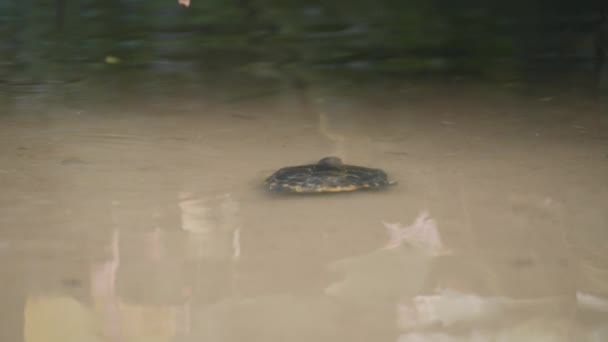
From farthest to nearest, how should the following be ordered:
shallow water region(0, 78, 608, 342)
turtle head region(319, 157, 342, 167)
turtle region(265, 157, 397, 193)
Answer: turtle head region(319, 157, 342, 167) < turtle region(265, 157, 397, 193) < shallow water region(0, 78, 608, 342)

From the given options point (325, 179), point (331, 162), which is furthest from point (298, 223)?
point (331, 162)

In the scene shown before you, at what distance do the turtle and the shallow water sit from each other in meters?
0.07

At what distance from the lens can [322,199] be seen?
3.16 metres

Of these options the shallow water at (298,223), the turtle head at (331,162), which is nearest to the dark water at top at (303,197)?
the shallow water at (298,223)

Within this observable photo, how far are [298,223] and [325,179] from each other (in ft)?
0.72

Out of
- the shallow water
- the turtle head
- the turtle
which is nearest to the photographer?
the shallow water

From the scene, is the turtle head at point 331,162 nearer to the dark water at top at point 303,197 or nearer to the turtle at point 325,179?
the turtle at point 325,179

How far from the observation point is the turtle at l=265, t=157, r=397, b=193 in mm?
3074

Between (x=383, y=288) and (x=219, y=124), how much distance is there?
6.12 ft

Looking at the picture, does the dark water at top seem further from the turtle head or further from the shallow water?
the turtle head

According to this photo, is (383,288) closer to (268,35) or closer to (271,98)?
(271,98)

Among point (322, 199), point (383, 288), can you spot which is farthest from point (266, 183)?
point (383, 288)

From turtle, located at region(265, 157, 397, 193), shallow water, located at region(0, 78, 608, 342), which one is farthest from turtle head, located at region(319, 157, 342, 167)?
shallow water, located at region(0, 78, 608, 342)

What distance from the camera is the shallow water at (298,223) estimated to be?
2.35 meters
